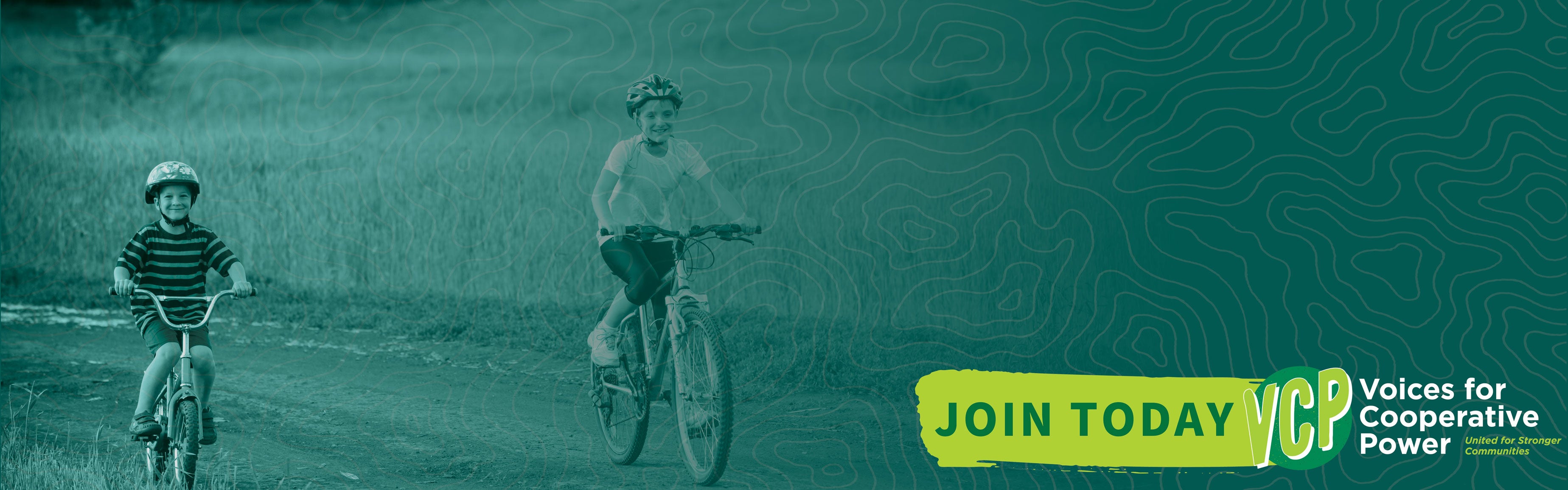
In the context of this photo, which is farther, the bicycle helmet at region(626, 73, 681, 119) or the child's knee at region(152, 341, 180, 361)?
the bicycle helmet at region(626, 73, 681, 119)

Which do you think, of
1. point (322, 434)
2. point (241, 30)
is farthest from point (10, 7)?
point (322, 434)

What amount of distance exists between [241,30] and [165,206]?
7.15m

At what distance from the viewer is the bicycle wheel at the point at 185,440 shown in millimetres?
4859

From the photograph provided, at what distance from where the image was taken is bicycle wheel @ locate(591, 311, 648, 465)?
5742 mm

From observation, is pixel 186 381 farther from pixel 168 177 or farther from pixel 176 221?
pixel 168 177

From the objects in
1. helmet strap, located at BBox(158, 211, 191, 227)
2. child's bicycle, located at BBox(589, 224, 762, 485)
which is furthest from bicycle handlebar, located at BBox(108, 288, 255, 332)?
child's bicycle, located at BBox(589, 224, 762, 485)

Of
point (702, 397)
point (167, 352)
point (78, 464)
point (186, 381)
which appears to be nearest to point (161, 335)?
point (167, 352)

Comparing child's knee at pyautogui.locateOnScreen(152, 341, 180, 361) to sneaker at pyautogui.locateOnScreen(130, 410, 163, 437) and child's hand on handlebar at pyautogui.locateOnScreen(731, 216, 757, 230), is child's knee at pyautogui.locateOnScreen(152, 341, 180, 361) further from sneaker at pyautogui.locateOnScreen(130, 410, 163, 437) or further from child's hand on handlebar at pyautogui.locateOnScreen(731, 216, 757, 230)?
child's hand on handlebar at pyautogui.locateOnScreen(731, 216, 757, 230)

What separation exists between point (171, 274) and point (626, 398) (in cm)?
216

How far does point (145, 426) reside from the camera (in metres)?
4.89

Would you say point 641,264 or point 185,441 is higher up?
point 641,264

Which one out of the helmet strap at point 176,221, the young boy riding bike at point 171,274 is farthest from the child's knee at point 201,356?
the helmet strap at point 176,221

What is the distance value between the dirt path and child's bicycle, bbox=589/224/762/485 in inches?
6.7

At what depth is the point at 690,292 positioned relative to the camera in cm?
529
